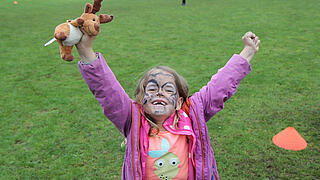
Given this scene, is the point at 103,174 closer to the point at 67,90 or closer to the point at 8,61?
the point at 67,90

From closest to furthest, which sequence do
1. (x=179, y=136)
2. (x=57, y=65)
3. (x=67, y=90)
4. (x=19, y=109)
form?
(x=179, y=136)
(x=19, y=109)
(x=67, y=90)
(x=57, y=65)

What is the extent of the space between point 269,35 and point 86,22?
9.29 metres

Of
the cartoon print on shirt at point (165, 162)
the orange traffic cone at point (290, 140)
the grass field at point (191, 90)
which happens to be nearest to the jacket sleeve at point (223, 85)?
the cartoon print on shirt at point (165, 162)

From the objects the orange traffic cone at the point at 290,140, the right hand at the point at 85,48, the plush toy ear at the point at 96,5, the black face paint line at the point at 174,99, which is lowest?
the orange traffic cone at the point at 290,140

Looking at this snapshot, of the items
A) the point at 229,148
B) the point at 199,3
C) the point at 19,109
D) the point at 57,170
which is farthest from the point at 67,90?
the point at 199,3

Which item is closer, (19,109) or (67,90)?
(19,109)

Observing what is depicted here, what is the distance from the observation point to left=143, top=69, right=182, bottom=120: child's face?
2.02 metres

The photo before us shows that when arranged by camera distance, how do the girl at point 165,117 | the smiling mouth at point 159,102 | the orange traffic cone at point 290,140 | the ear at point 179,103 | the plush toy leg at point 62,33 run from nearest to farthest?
the plush toy leg at point 62,33 → the girl at point 165,117 → the smiling mouth at point 159,102 → the ear at point 179,103 → the orange traffic cone at point 290,140

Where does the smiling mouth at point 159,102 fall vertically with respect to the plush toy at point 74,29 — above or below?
below

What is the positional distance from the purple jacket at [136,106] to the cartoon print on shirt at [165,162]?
11 centimetres

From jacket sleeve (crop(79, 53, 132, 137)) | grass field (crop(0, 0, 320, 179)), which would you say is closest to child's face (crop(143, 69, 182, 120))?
jacket sleeve (crop(79, 53, 132, 137))

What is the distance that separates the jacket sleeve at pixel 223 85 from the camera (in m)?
2.11

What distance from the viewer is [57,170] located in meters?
3.97

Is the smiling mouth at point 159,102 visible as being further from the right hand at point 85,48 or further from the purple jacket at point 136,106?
the right hand at point 85,48
